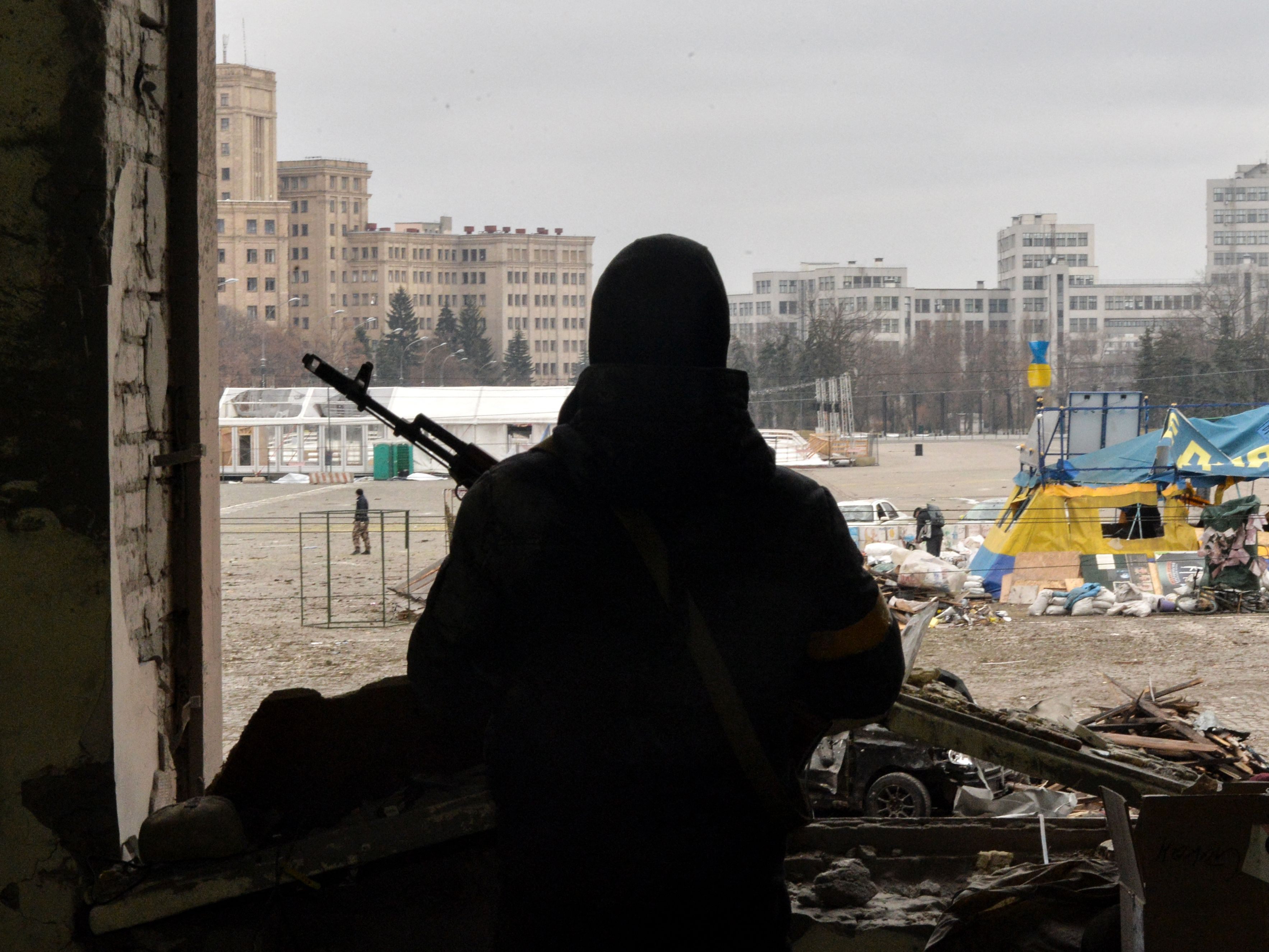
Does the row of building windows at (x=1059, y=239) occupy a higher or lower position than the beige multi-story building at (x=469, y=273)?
higher

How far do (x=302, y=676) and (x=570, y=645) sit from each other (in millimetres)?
7274

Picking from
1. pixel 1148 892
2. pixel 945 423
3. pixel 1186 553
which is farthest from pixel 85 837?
pixel 945 423

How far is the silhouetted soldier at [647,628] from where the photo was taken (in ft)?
3.39

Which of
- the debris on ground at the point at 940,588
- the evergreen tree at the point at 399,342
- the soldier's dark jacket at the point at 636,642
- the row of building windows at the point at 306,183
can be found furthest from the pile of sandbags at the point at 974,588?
the row of building windows at the point at 306,183

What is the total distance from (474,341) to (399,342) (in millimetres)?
2536

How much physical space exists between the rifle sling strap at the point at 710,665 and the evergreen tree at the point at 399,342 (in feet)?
63.6

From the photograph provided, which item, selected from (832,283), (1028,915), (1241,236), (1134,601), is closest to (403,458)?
(1134,601)

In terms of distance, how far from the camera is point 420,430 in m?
2.40

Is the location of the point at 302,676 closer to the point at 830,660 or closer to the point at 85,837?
Result: the point at 85,837

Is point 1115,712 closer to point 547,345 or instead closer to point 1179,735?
point 1179,735

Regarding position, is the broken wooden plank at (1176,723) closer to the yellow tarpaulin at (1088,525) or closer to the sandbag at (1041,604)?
the sandbag at (1041,604)

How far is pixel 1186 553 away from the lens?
11086 millimetres

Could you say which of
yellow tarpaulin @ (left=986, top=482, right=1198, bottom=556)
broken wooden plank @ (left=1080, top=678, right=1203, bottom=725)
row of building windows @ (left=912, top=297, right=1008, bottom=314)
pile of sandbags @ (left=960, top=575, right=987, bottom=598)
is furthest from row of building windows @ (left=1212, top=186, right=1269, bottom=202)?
broken wooden plank @ (left=1080, top=678, right=1203, bottom=725)

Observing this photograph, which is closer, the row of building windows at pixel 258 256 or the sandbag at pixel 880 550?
the sandbag at pixel 880 550
